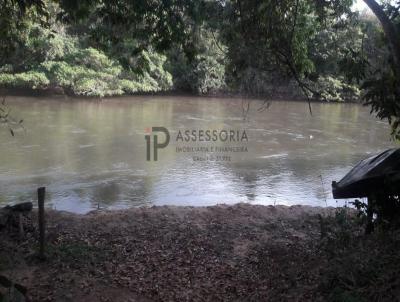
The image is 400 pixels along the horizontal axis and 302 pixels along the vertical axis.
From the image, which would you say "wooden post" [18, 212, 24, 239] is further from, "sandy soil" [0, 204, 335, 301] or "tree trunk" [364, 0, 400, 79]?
"tree trunk" [364, 0, 400, 79]

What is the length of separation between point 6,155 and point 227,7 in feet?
28.2

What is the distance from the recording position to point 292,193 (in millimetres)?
9656

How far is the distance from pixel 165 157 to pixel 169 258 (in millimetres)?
7665

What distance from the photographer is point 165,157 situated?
12.6 meters

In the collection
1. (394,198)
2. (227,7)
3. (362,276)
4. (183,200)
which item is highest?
(227,7)

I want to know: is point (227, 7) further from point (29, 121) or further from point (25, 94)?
point (25, 94)

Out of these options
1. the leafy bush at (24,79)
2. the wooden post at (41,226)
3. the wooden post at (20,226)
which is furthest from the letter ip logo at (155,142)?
the leafy bush at (24,79)

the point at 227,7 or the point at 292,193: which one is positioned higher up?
the point at 227,7

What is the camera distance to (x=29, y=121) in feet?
55.0

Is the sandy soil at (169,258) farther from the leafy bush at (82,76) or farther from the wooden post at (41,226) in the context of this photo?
the leafy bush at (82,76)

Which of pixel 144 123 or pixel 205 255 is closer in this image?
pixel 205 255

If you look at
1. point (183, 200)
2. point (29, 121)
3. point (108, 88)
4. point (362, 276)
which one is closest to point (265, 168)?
point (183, 200)

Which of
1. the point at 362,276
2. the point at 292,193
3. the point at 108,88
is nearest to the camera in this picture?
the point at 362,276

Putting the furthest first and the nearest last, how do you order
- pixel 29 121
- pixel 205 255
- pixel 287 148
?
pixel 29 121 → pixel 287 148 → pixel 205 255
